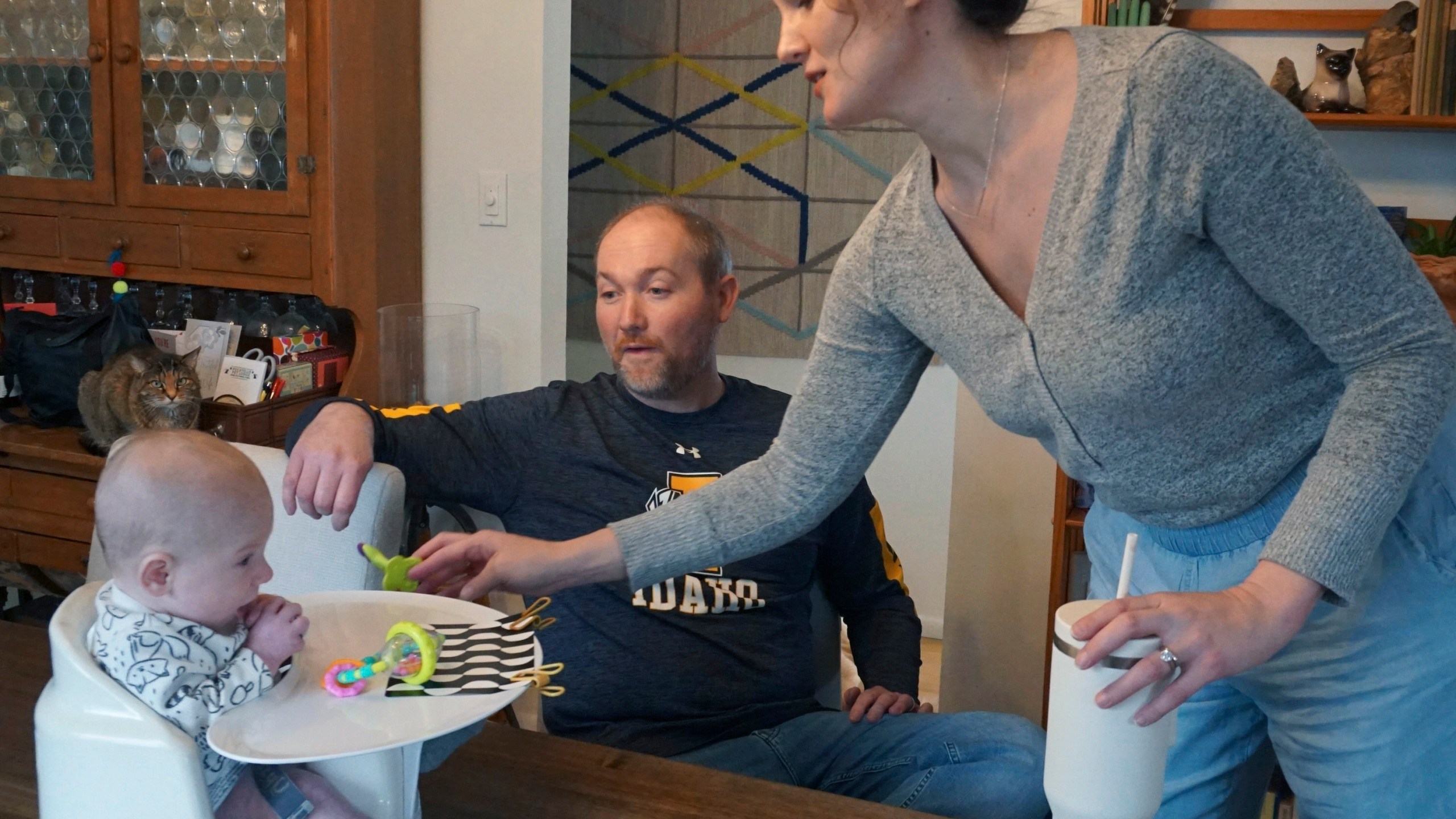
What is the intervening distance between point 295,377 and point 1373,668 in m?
2.40

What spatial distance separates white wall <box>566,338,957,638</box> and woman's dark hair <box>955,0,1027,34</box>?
8.37 feet

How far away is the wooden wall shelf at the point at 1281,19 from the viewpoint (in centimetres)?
262

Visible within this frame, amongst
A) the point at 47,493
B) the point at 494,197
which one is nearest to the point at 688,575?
the point at 494,197

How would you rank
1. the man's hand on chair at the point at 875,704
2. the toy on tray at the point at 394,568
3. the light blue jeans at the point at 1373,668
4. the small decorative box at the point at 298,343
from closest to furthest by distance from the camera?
1. the light blue jeans at the point at 1373,668
2. the toy on tray at the point at 394,568
3. the man's hand on chair at the point at 875,704
4. the small decorative box at the point at 298,343

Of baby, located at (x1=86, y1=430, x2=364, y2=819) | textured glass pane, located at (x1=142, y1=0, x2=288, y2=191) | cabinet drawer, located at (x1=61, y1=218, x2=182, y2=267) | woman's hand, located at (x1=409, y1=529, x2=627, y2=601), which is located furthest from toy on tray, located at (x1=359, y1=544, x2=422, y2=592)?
cabinet drawer, located at (x1=61, y1=218, x2=182, y2=267)

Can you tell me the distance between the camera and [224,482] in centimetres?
93

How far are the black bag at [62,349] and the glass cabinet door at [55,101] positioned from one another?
0.32m

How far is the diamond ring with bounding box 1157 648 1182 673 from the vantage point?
31.2 inches

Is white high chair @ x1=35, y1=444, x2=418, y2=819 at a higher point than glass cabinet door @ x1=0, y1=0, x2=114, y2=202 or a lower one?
lower

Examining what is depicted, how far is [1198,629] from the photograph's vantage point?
826 mm

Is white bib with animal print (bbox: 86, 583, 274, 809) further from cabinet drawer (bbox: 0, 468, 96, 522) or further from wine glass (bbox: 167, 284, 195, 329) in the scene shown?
wine glass (bbox: 167, 284, 195, 329)

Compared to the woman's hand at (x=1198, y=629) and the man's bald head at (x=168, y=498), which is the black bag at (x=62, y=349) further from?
the woman's hand at (x=1198, y=629)

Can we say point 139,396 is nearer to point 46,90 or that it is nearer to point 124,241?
point 124,241

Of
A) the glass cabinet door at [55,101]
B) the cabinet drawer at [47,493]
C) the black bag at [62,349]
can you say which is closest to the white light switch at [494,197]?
the black bag at [62,349]
